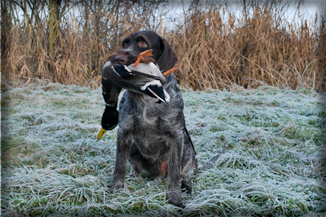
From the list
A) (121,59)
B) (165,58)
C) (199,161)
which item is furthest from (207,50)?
(121,59)

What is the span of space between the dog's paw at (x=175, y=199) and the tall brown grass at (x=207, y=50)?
14.7 ft

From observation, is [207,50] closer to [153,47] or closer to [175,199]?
[153,47]

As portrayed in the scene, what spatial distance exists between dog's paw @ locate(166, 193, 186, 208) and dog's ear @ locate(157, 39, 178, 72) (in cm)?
97

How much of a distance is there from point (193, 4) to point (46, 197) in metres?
5.31

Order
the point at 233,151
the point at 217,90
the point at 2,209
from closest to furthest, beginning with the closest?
the point at 2,209 → the point at 233,151 → the point at 217,90

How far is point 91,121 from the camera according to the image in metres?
4.51

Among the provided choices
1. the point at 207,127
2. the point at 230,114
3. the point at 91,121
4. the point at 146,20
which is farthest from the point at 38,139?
the point at 146,20

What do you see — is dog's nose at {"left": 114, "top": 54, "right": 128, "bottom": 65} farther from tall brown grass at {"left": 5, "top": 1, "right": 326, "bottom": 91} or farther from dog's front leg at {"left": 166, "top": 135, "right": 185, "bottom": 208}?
tall brown grass at {"left": 5, "top": 1, "right": 326, "bottom": 91}

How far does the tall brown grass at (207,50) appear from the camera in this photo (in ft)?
22.0

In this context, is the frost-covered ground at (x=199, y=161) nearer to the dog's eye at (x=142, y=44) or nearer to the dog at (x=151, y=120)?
the dog at (x=151, y=120)

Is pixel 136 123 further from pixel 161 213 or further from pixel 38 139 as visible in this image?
pixel 38 139

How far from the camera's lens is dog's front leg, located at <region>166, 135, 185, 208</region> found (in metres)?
2.50

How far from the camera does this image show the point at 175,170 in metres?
2.56

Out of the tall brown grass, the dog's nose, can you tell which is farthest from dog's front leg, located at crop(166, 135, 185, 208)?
the tall brown grass
